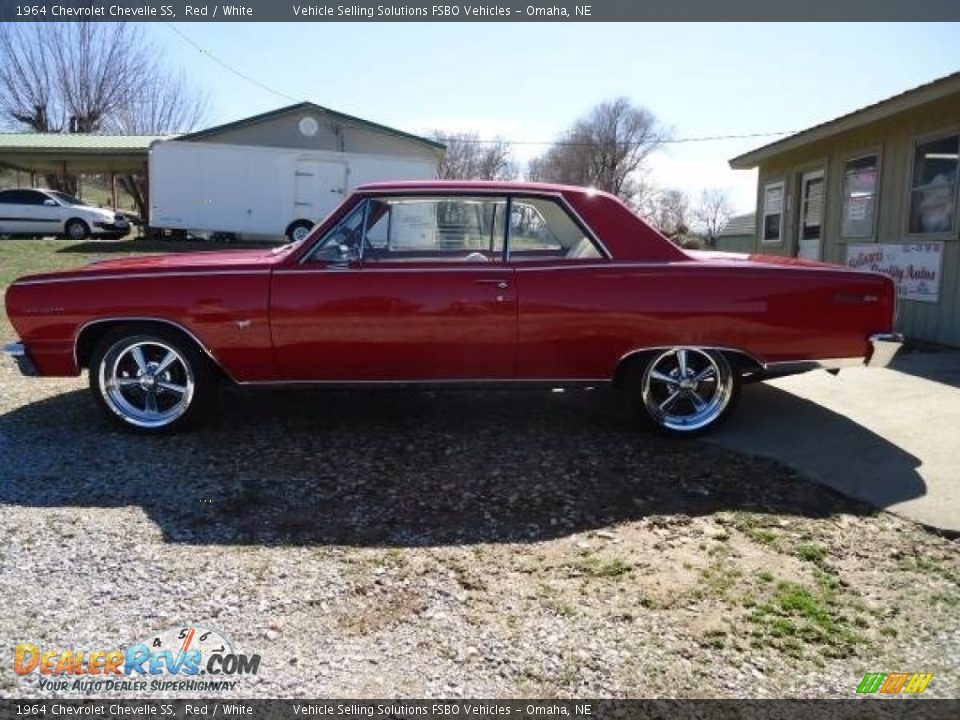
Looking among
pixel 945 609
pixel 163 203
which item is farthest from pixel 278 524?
pixel 163 203

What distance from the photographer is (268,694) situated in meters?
2.15

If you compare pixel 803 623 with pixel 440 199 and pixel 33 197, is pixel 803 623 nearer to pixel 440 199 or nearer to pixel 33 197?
pixel 440 199

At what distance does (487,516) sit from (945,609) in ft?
6.11

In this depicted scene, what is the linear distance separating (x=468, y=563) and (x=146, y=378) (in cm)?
253

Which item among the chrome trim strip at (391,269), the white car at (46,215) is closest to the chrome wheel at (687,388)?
the chrome trim strip at (391,269)

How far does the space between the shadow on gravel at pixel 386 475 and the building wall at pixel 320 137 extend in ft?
58.8

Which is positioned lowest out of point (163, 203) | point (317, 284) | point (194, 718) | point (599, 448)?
point (194, 718)

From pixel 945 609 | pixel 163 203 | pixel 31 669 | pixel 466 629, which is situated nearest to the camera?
pixel 31 669

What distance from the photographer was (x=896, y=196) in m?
8.40

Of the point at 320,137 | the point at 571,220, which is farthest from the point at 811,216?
the point at 320,137

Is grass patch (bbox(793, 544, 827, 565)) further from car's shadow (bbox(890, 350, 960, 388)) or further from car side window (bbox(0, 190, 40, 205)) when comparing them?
car side window (bbox(0, 190, 40, 205))

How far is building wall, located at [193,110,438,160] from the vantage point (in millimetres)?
21562

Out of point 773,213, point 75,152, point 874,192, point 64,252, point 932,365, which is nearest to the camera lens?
point 932,365

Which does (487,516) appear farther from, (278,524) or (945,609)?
(945,609)
